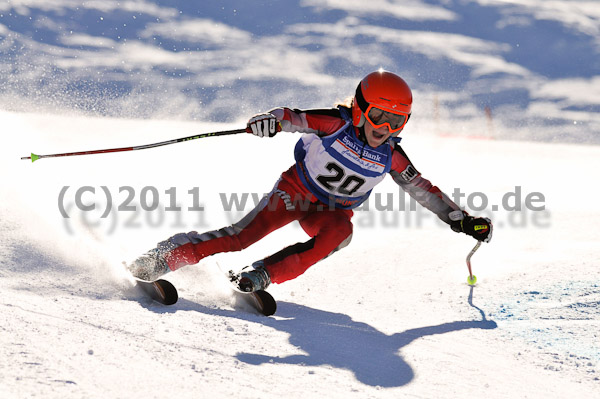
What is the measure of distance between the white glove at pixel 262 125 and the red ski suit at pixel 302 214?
0.09m

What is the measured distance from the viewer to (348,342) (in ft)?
10.2

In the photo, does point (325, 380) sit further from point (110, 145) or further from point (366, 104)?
point (110, 145)

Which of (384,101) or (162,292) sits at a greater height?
(384,101)

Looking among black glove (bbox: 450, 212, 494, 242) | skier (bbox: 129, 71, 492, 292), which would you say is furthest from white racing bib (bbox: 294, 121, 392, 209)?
black glove (bbox: 450, 212, 494, 242)

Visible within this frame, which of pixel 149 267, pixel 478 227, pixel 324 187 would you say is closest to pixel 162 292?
pixel 149 267

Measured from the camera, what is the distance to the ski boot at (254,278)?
11.7 ft

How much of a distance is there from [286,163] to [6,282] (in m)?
6.56

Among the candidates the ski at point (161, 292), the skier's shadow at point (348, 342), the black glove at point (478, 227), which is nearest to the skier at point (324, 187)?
the black glove at point (478, 227)

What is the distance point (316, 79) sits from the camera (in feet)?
62.5

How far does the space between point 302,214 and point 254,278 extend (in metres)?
0.77

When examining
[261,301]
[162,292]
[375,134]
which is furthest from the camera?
[375,134]

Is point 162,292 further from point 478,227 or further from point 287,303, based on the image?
point 478,227

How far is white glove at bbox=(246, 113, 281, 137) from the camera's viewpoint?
3.81 m

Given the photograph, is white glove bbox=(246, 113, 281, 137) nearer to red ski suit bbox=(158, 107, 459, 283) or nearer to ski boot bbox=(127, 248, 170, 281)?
red ski suit bbox=(158, 107, 459, 283)
